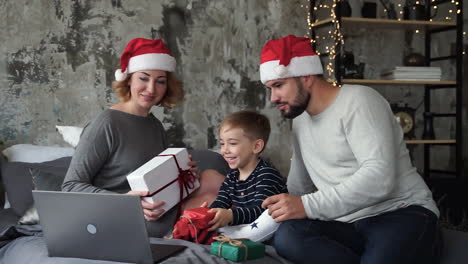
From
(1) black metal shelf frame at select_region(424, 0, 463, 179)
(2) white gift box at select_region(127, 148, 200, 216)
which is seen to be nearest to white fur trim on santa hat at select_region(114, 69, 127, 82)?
(2) white gift box at select_region(127, 148, 200, 216)

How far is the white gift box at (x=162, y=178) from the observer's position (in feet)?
6.20

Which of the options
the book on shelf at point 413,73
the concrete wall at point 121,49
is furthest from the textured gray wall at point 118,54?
the book on shelf at point 413,73

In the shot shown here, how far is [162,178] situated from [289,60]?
0.67 m

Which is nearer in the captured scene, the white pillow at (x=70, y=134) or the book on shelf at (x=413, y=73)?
the white pillow at (x=70, y=134)

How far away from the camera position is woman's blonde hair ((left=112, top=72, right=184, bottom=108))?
2324 mm

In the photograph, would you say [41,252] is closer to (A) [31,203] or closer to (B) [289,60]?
(A) [31,203]

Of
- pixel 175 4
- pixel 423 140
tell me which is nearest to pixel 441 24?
pixel 423 140

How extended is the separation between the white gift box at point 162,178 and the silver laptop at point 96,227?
0.87 ft

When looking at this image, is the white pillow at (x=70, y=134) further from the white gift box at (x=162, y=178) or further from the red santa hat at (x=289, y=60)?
the red santa hat at (x=289, y=60)

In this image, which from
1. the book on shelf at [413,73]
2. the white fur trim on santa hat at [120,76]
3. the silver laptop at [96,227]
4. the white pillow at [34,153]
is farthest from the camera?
the book on shelf at [413,73]

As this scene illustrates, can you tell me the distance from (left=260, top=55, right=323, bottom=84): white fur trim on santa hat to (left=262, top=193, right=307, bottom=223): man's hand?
50 cm

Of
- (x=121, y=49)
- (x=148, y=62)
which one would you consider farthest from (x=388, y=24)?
(x=148, y=62)

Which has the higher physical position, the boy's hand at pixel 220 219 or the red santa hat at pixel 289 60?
the red santa hat at pixel 289 60

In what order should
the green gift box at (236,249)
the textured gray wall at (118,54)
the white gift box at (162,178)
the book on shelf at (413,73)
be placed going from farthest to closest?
the book on shelf at (413,73), the textured gray wall at (118,54), the white gift box at (162,178), the green gift box at (236,249)
